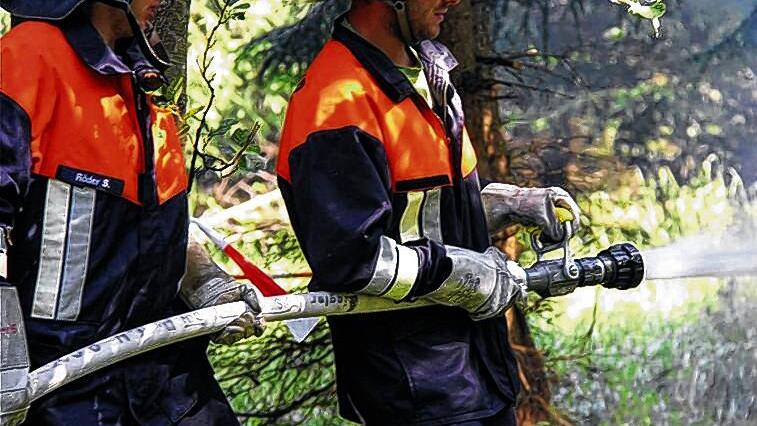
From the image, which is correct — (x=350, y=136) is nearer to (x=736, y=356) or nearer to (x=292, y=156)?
(x=292, y=156)

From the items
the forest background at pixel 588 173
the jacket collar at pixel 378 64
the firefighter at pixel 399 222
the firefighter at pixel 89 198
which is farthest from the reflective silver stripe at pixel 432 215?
the forest background at pixel 588 173

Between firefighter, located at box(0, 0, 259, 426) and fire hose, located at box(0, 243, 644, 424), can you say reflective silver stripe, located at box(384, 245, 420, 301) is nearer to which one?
fire hose, located at box(0, 243, 644, 424)

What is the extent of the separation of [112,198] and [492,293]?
1000 mm

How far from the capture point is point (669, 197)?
6758 mm

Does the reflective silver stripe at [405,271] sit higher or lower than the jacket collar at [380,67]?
lower

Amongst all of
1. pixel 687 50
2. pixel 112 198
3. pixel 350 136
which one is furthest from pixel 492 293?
pixel 687 50

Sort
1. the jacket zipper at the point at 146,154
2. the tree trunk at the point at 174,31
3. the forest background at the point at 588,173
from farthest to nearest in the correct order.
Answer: the forest background at the point at 588,173 < the tree trunk at the point at 174,31 < the jacket zipper at the point at 146,154

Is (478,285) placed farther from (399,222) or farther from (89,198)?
(89,198)

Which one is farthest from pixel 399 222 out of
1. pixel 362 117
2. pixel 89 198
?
pixel 89 198

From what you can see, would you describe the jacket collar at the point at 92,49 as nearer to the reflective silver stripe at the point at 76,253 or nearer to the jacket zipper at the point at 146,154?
the jacket zipper at the point at 146,154

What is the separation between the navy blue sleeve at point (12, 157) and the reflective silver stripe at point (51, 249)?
0.40ft

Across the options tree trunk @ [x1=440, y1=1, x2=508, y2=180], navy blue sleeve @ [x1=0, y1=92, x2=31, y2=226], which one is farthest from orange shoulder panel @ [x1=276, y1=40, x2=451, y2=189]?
tree trunk @ [x1=440, y1=1, x2=508, y2=180]

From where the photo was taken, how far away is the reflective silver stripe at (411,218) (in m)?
3.10

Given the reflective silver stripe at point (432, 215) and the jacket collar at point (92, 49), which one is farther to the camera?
the reflective silver stripe at point (432, 215)
